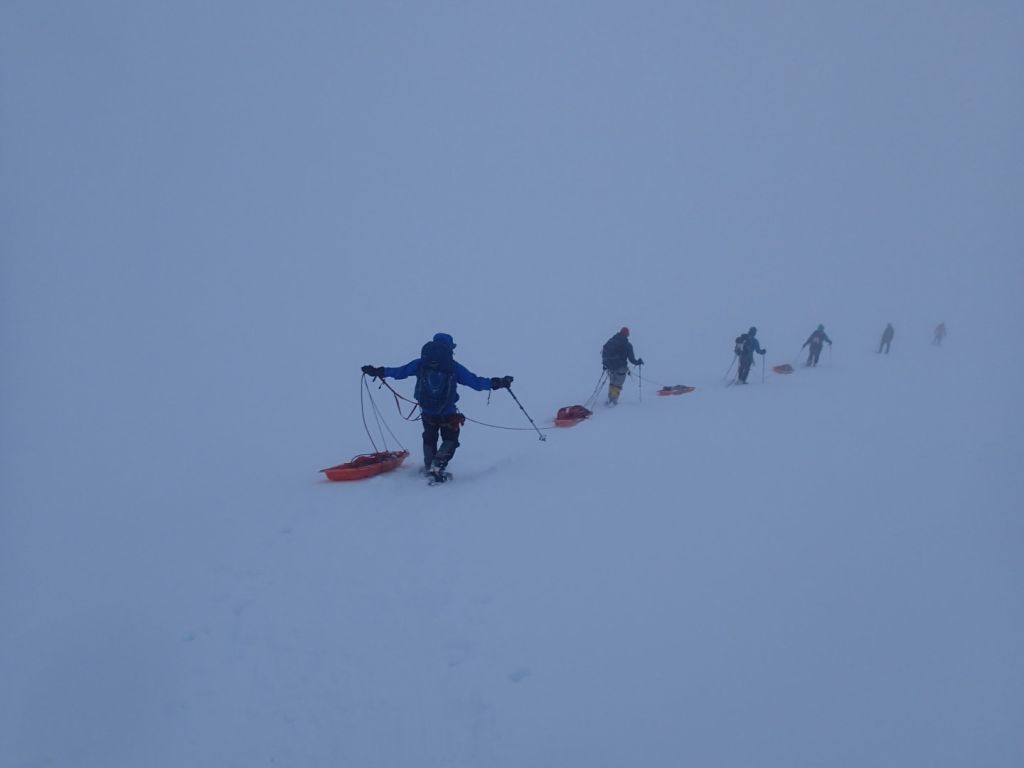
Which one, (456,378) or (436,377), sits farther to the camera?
(456,378)

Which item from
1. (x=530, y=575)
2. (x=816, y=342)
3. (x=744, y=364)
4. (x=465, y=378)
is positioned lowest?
(x=530, y=575)

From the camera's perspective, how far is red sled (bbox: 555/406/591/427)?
12156 millimetres

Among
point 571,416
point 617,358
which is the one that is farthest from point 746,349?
point 571,416

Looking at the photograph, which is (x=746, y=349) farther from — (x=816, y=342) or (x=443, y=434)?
(x=443, y=434)

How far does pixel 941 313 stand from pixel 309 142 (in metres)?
177

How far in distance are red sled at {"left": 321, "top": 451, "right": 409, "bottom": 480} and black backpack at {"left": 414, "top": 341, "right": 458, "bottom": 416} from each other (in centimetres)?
141

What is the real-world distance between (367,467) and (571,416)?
18.7 ft

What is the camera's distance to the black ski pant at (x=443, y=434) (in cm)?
770

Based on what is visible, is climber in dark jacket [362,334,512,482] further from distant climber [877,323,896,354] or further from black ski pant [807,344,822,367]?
distant climber [877,323,896,354]

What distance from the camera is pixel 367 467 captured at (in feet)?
26.3

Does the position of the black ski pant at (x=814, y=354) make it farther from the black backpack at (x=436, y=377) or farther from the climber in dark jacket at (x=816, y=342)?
the black backpack at (x=436, y=377)

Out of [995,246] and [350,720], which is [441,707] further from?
[995,246]

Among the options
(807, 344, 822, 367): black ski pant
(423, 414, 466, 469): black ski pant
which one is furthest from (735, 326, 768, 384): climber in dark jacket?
(423, 414, 466, 469): black ski pant

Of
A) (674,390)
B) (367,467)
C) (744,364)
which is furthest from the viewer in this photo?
(744,364)
